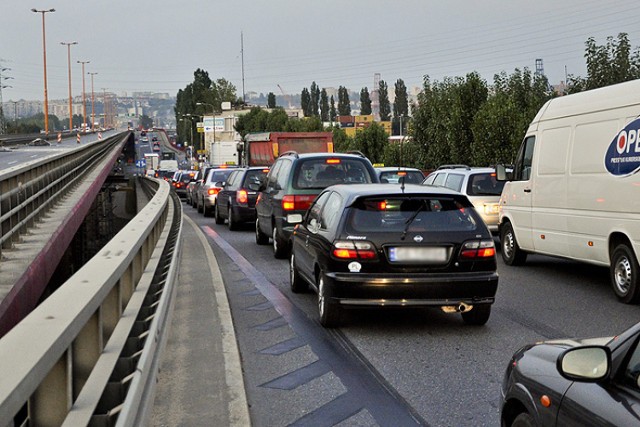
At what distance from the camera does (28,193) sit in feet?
47.2

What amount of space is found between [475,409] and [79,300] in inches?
128

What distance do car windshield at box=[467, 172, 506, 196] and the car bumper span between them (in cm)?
1030

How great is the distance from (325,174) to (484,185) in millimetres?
4434

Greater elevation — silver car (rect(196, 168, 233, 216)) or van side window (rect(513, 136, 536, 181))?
van side window (rect(513, 136, 536, 181))

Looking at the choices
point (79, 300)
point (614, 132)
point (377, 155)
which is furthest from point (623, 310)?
point (377, 155)

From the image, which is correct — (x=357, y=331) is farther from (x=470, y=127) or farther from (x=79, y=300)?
(x=470, y=127)

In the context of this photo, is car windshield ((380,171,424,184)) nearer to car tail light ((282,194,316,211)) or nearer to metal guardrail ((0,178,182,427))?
car tail light ((282,194,316,211))

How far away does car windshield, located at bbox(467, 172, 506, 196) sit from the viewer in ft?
63.0

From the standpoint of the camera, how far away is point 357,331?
9.35 m

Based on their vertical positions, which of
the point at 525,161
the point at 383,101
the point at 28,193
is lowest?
the point at 28,193

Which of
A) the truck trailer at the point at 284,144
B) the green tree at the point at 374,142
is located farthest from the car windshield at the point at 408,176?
the green tree at the point at 374,142

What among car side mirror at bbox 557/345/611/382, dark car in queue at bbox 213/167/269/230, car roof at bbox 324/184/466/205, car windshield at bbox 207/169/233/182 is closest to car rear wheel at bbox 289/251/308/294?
car roof at bbox 324/184/466/205

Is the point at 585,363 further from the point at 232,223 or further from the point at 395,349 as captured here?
the point at 232,223

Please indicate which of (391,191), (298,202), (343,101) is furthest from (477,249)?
(343,101)
